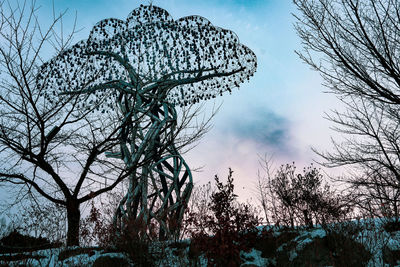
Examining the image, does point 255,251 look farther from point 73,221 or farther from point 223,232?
point 73,221

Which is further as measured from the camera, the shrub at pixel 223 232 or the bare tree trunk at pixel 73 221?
the bare tree trunk at pixel 73 221

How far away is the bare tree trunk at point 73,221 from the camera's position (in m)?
5.96

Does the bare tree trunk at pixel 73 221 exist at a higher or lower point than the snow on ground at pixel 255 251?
higher

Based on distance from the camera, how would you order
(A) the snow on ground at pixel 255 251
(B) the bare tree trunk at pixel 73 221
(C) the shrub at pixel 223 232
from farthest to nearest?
(B) the bare tree trunk at pixel 73 221
(A) the snow on ground at pixel 255 251
(C) the shrub at pixel 223 232

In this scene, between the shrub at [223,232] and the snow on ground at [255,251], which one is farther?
the snow on ground at [255,251]

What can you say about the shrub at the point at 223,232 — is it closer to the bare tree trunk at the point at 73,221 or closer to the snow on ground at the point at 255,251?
the snow on ground at the point at 255,251

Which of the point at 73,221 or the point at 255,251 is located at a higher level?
the point at 73,221

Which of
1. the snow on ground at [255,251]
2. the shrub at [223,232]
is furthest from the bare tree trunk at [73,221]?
the shrub at [223,232]

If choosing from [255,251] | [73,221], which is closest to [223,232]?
[255,251]

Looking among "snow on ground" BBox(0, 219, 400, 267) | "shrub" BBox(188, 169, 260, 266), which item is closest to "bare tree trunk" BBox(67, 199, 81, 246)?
"snow on ground" BBox(0, 219, 400, 267)

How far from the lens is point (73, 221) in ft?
20.4

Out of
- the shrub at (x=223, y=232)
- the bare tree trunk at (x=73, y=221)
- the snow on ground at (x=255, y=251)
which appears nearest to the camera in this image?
the shrub at (x=223, y=232)

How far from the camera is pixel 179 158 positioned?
7746 mm

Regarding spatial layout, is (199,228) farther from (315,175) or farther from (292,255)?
(315,175)
